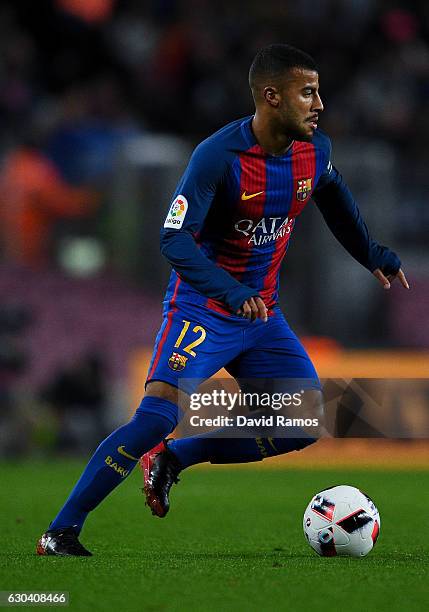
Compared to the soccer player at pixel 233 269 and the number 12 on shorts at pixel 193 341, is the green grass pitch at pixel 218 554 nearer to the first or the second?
the soccer player at pixel 233 269

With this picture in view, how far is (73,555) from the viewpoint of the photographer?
5.65m

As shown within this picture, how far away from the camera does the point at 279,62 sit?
232 inches

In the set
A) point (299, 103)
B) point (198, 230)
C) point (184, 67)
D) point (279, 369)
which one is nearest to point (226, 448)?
point (279, 369)

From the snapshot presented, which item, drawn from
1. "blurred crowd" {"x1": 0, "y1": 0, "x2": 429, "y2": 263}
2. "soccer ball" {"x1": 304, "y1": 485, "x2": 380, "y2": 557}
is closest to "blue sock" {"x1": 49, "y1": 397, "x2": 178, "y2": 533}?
"soccer ball" {"x1": 304, "y1": 485, "x2": 380, "y2": 557}

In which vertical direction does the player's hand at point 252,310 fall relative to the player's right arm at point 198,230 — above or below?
below

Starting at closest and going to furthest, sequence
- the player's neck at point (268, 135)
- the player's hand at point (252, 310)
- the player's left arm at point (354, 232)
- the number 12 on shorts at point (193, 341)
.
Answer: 1. the player's hand at point (252, 310)
2. the number 12 on shorts at point (193, 341)
3. the player's neck at point (268, 135)
4. the player's left arm at point (354, 232)

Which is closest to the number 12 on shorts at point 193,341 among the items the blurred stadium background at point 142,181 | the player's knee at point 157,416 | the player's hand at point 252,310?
the player's knee at point 157,416

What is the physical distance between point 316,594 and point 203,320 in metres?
1.60

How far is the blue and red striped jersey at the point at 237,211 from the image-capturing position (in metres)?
5.62

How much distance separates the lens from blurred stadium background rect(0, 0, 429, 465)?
41.3 ft

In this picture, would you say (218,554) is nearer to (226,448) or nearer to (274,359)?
(226,448)

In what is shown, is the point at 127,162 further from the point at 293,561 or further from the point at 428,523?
the point at 293,561

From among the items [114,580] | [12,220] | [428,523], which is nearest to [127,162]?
[12,220]

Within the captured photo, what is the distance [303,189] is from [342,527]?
149cm
